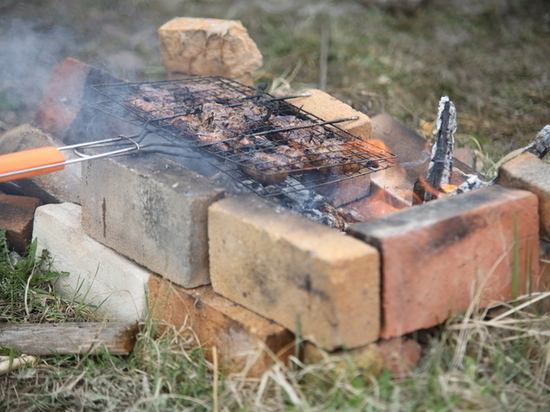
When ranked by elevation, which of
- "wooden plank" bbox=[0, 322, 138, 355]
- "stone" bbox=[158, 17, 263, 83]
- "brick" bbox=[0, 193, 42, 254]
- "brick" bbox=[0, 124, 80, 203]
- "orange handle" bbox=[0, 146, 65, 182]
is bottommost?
"wooden plank" bbox=[0, 322, 138, 355]

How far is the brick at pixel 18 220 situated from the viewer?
3.80 m

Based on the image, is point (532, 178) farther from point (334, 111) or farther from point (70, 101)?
point (70, 101)

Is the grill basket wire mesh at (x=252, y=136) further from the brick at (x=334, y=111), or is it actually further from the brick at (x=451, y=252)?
the brick at (x=451, y=252)

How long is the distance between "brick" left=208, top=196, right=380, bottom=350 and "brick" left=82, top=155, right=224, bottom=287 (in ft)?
0.34

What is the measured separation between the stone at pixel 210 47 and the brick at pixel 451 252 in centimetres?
225

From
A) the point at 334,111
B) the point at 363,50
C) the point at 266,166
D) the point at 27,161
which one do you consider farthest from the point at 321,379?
the point at 363,50

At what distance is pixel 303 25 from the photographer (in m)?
8.13

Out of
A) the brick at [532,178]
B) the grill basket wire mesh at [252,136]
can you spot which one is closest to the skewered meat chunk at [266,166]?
the grill basket wire mesh at [252,136]

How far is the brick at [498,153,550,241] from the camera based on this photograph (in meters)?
2.86

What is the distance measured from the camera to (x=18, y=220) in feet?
12.6

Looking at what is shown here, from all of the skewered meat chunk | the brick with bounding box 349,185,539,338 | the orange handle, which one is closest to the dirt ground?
the orange handle

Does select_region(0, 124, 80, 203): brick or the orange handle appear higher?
the orange handle

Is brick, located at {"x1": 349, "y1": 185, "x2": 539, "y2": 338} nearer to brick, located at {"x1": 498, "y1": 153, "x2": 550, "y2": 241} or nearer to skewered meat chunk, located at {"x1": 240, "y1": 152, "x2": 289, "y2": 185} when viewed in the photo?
brick, located at {"x1": 498, "y1": 153, "x2": 550, "y2": 241}

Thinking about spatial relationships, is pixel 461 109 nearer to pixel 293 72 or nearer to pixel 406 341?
pixel 293 72
